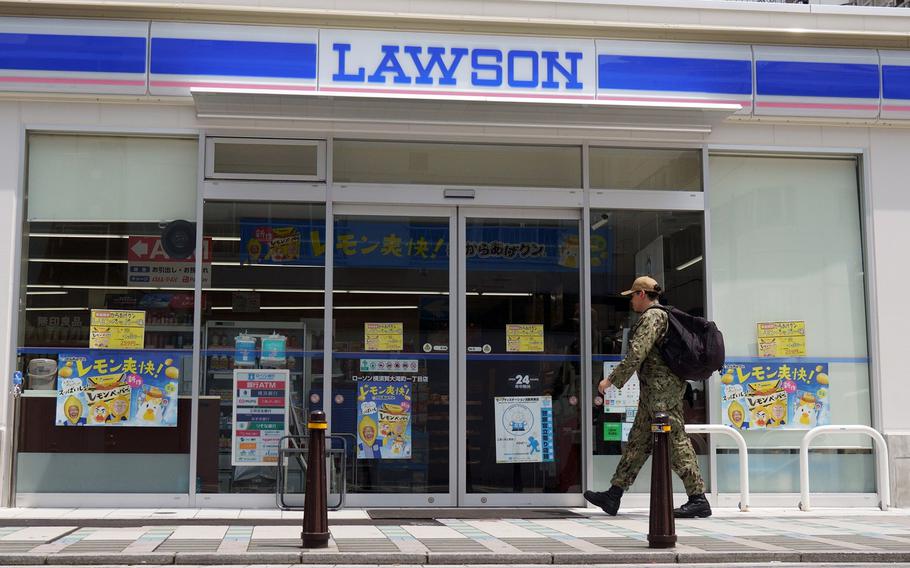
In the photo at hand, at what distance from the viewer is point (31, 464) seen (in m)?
9.50

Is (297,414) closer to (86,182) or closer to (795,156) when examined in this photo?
(86,182)

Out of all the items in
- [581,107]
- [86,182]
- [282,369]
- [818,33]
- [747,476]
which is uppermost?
[818,33]

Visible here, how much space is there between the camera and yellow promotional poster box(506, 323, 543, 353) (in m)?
10.1

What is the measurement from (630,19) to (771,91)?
1515mm

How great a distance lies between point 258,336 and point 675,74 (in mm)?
4574

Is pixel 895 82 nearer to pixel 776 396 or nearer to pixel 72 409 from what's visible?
pixel 776 396

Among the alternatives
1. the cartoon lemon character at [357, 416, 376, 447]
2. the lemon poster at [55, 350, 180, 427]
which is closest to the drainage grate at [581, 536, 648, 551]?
the cartoon lemon character at [357, 416, 376, 447]

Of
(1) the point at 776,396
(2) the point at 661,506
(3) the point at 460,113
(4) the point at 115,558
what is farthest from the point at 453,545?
(1) the point at 776,396

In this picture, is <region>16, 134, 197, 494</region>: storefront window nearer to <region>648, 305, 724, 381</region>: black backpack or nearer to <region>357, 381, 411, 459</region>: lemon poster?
<region>357, 381, 411, 459</region>: lemon poster

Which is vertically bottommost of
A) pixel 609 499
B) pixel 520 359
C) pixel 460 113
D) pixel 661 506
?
pixel 609 499

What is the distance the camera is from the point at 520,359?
10148 millimetres

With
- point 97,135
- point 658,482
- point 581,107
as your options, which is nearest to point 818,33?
point 581,107

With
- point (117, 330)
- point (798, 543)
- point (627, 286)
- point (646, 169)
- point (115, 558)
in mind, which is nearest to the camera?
point (115, 558)

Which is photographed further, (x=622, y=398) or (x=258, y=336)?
(x=622, y=398)
